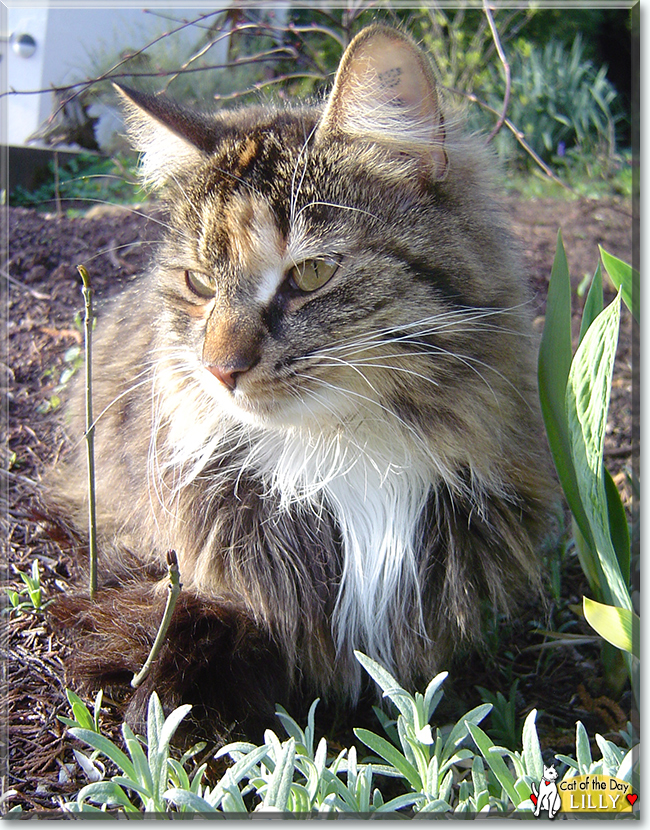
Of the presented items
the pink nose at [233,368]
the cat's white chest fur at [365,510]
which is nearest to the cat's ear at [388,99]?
the pink nose at [233,368]

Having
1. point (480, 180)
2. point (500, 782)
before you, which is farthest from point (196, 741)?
point (480, 180)

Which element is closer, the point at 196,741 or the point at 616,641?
the point at 616,641

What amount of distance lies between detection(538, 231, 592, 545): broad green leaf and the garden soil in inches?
9.1

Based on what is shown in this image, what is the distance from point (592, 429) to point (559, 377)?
0.18 meters

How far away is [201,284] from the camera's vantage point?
1.50 metres

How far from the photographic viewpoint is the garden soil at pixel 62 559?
1469 millimetres

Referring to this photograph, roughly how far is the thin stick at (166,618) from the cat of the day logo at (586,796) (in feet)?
2.38

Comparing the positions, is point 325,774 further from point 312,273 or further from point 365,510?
point 312,273

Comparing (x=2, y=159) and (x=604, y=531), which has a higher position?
(x=2, y=159)

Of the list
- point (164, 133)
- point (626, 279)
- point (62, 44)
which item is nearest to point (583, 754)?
point (626, 279)

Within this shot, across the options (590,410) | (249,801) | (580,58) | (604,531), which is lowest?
(249,801)

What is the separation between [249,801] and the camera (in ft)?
4.31

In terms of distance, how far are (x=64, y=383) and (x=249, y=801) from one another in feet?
5.37

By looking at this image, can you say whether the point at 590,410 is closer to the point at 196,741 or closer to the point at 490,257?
the point at 490,257
